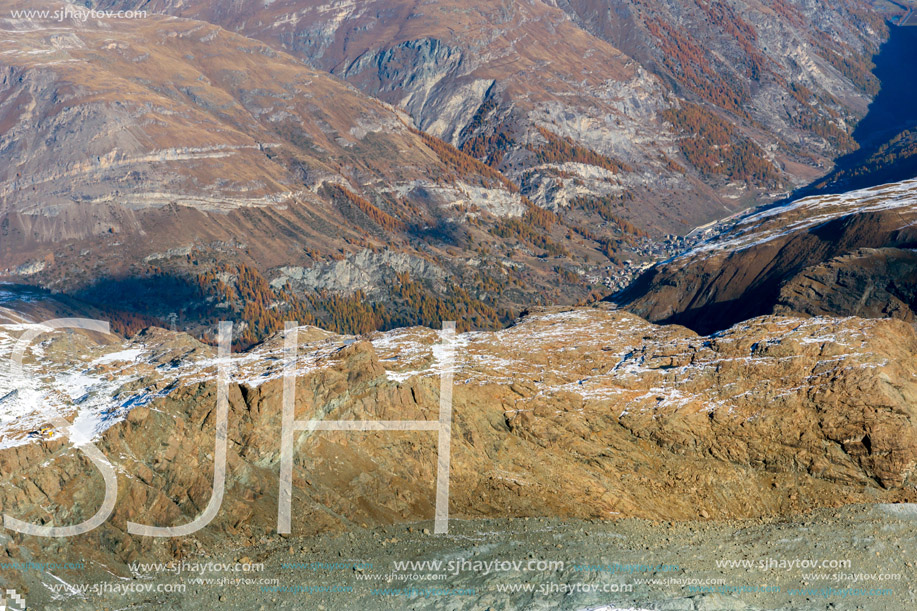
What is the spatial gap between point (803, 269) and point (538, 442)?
67565 millimetres

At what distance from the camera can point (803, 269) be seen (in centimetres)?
11594

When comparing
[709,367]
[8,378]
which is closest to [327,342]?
[8,378]

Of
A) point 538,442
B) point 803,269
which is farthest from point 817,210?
point 538,442

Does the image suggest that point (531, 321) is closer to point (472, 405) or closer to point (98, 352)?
point (472, 405)

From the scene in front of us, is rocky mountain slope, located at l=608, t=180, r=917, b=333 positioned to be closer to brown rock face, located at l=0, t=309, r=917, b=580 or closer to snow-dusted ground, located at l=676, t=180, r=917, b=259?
snow-dusted ground, located at l=676, t=180, r=917, b=259

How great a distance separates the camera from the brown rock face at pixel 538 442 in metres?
57.0

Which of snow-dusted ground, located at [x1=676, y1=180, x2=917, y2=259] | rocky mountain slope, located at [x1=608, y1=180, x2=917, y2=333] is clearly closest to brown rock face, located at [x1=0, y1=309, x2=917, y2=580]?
rocky mountain slope, located at [x1=608, y1=180, x2=917, y2=333]

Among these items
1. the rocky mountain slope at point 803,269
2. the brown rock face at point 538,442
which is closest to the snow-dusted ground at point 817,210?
the rocky mountain slope at point 803,269

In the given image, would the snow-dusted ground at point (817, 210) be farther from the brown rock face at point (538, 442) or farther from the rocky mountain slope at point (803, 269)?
the brown rock face at point (538, 442)

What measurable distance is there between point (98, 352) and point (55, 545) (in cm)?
2528

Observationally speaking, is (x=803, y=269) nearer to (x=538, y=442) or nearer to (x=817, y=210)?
(x=817, y=210)

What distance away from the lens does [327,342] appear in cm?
7731

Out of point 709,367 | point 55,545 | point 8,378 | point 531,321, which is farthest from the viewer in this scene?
point 531,321

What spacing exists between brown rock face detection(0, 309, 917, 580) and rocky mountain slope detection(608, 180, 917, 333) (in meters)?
46.5
